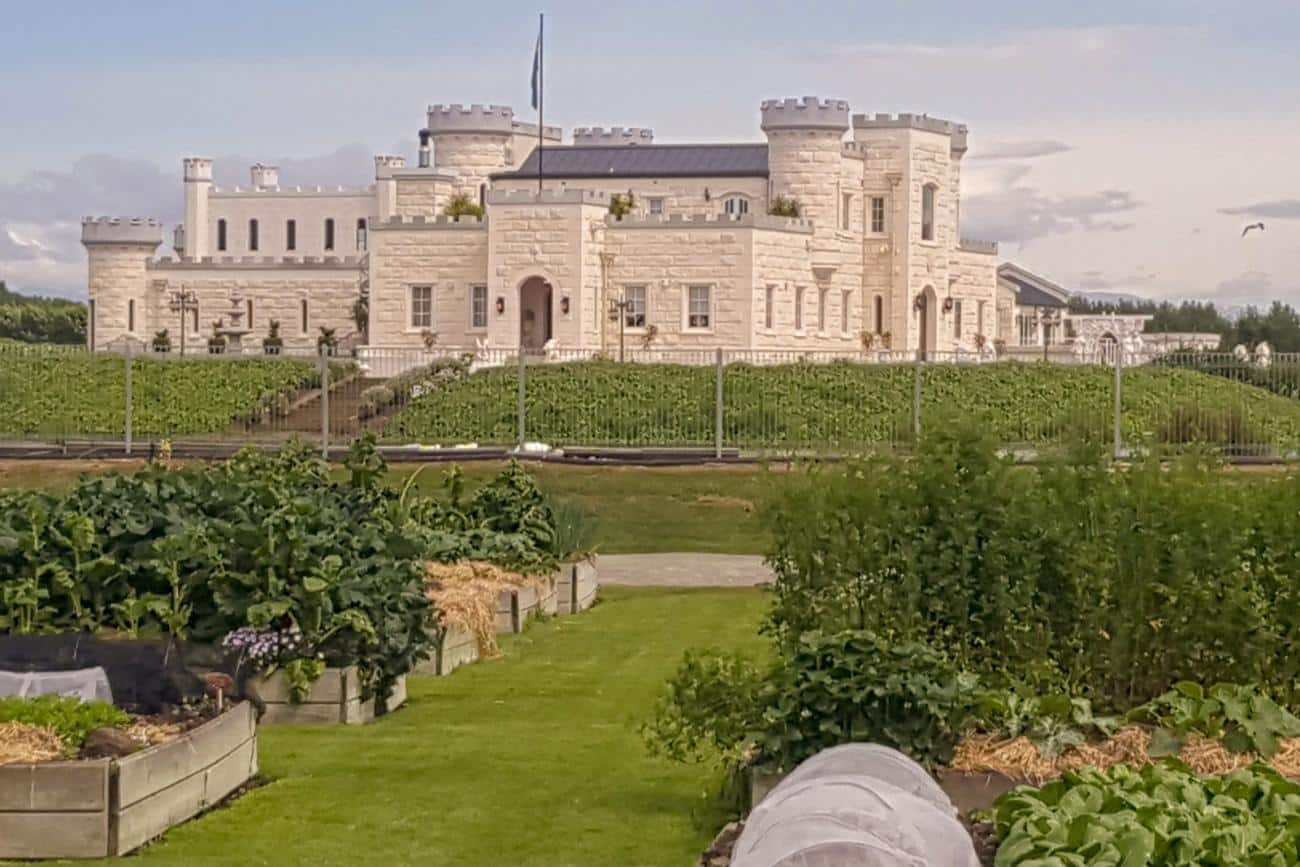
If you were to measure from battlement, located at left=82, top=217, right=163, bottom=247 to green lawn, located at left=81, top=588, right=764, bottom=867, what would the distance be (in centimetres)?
6248

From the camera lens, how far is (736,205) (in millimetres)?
71562

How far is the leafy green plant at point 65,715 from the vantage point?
8.88 metres

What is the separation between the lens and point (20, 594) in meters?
10.7

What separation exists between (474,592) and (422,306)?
50.5 metres

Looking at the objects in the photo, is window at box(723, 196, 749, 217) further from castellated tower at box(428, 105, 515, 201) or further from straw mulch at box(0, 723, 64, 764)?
straw mulch at box(0, 723, 64, 764)

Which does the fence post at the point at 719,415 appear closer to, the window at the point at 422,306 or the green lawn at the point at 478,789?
the green lawn at the point at 478,789

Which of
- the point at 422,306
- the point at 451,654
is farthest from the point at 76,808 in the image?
the point at 422,306

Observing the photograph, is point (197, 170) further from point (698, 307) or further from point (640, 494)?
point (640, 494)

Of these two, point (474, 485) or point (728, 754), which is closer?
point (728, 754)

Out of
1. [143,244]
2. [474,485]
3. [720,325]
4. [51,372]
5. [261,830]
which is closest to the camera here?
[261,830]

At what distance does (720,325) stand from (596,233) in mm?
4461

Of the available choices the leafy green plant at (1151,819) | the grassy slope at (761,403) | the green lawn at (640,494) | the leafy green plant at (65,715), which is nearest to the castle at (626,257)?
the grassy slope at (761,403)

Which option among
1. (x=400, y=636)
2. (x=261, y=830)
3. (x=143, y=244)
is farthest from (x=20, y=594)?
(x=143, y=244)

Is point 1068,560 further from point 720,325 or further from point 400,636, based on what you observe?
point 720,325
